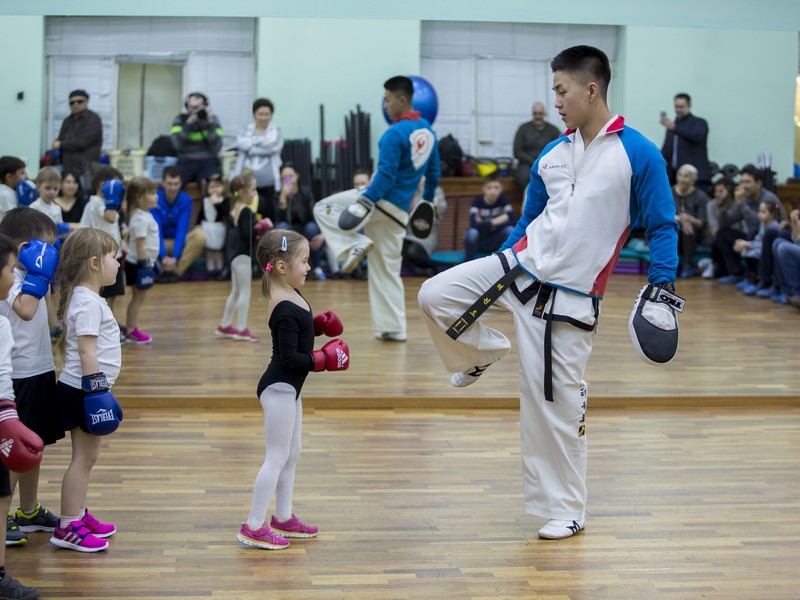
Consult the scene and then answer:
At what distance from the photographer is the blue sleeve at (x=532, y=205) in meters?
4.23

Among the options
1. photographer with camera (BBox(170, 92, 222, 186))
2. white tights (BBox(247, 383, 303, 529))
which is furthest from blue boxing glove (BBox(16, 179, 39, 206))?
photographer with camera (BBox(170, 92, 222, 186))

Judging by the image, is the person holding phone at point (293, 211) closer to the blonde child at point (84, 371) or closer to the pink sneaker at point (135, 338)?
the pink sneaker at point (135, 338)

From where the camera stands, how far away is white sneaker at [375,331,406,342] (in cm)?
775

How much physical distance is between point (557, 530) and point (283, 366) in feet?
3.76

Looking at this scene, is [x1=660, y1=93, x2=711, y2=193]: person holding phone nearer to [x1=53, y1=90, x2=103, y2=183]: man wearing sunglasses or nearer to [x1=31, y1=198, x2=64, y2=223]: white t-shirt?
[x1=53, y1=90, x2=103, y2=183]: man wearing sunglasses

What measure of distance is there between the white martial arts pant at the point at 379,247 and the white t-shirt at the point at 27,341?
3761mm

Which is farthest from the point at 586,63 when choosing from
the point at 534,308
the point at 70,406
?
the point at 70,406

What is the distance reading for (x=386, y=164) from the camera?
730cm

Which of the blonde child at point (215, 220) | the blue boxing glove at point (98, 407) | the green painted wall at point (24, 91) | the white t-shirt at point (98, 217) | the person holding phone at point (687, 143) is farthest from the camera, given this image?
the person holding phone at point (687, 143)

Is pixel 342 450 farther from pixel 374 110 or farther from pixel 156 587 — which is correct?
pixel 374 110

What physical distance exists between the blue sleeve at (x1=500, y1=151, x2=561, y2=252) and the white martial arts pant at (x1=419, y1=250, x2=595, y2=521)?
0.15 m

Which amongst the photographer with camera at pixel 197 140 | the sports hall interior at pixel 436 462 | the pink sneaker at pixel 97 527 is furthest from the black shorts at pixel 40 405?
the photographer with camera at pixel 197 140

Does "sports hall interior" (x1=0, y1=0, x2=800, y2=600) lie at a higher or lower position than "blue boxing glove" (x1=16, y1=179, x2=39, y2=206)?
lower

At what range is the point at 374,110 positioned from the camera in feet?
42.5
